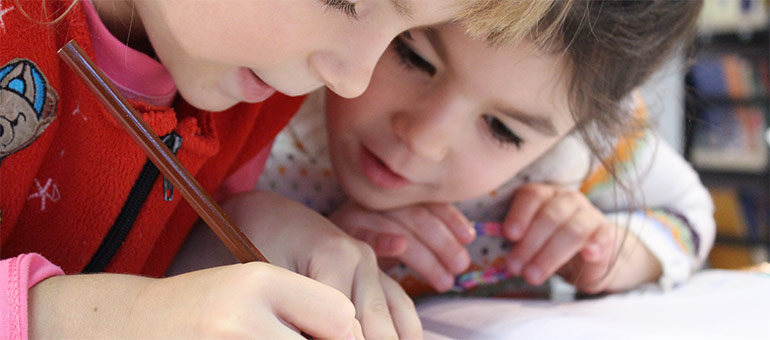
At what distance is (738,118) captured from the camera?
1.84 metres

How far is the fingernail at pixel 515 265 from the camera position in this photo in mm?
762

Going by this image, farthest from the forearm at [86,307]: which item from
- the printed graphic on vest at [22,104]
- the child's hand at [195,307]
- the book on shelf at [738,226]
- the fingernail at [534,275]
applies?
the book on shelf at [738,226]

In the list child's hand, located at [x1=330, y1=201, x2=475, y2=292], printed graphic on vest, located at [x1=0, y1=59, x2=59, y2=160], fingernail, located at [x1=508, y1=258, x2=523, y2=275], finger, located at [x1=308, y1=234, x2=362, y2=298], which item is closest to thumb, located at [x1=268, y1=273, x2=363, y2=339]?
finger, located at [x1=308, y1=234, x2=362, y2=298]

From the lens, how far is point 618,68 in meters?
0.61

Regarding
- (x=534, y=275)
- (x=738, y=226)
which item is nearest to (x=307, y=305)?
(x=534, y=275)

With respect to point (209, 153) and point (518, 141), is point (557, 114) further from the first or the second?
point (209, 153)

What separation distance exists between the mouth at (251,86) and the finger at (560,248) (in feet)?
1.21

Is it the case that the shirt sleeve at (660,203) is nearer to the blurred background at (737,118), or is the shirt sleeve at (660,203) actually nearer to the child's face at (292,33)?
the child's face at (292,33)

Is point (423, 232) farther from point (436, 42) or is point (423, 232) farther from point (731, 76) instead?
point (731, 76)

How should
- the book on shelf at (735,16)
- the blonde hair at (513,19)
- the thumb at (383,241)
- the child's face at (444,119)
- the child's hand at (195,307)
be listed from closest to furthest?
the child's hand at (195,307)
the blonde hair at (513,19)
the child's face at (444,119)
the thumb at (383,241)
the book on shelf at (735,16)

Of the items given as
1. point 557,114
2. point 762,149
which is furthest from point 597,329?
point 762,149

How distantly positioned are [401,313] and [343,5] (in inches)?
8.0

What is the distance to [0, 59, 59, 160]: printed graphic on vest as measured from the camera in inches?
17.1

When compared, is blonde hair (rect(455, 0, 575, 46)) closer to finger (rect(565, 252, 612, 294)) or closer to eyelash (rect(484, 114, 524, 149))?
eyelash (rect(484, 114, 524, 149))
